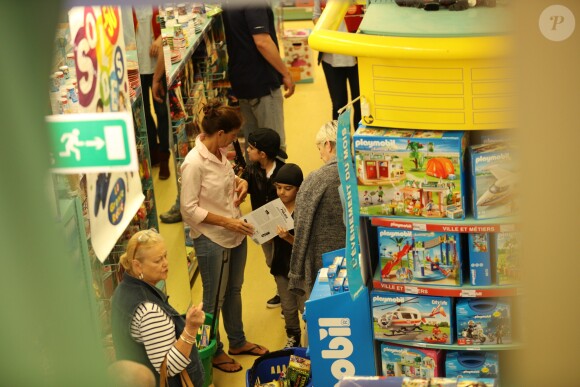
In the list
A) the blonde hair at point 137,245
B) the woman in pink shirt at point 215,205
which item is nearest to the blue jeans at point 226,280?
the woman in pink shirt at point 215,205

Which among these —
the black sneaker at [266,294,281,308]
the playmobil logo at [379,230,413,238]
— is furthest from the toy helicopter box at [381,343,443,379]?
the black sneaker at [266,294,281,308]

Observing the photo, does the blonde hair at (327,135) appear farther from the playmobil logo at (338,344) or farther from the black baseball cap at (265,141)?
the playmobil logo at (338,344)

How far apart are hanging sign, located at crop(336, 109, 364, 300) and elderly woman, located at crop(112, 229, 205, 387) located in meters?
0.67

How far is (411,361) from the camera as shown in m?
3.83

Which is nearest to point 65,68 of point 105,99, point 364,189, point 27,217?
point 105,99

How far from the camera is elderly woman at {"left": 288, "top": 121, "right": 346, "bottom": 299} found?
4297 mm

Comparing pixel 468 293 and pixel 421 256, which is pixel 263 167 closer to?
pixel 421 256

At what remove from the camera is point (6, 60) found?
1189 millimetres

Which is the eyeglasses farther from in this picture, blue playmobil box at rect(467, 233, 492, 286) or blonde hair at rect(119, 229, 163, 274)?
blue playmobil box at rect(467, 233, 492, 286)

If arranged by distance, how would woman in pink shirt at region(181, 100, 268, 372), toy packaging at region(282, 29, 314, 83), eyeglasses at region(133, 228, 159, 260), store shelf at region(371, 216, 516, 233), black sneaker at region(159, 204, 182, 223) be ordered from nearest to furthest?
1. eyeglasses at region(133, 228, 159, 260)
2. store shelf at region(371, 216, 516, 233)
3. woman in pink shirt at region(181, 100, 268, 372)
4. black sneaker at region(159, 204, 182, 223)
5. toy packaging at region(282, 29, 314, 83)

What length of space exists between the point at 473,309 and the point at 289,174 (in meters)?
1.47

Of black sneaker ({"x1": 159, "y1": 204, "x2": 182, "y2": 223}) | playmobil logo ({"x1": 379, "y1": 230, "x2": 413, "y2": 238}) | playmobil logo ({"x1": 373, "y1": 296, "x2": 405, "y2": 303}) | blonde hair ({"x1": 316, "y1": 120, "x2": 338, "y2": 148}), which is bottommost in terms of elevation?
playmobil logo ({"x1": 373, "y1": 296, "x2": 405, "y2": 303})

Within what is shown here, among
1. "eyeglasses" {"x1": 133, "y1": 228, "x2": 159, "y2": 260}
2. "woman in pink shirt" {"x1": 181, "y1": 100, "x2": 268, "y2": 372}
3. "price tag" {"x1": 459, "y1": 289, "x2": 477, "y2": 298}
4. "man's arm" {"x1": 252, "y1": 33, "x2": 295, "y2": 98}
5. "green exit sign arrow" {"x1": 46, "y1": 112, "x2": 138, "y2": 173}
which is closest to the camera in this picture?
"green exit sign arrow" {"x1": 46, "y1": 112, "x2": 138, "y2": 173}

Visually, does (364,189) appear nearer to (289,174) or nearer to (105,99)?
(289,174)
